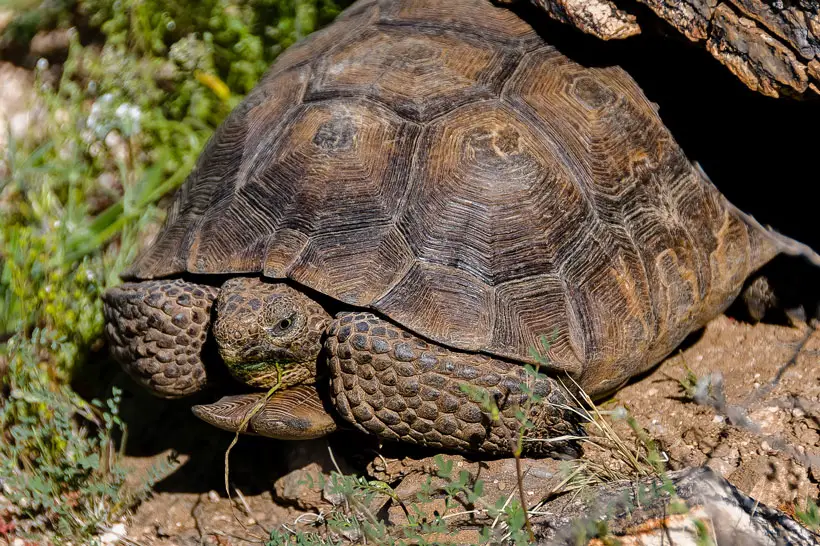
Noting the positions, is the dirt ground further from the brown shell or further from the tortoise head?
the tortoise head

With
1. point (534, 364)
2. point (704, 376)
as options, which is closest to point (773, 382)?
point (704, 376)

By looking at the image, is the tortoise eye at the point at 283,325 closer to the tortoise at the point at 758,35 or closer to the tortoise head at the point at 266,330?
the tortoise head at the point at 266,330

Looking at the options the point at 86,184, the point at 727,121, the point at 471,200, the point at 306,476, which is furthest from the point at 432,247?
the point at 86,184

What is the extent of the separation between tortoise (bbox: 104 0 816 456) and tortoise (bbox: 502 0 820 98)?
38cm

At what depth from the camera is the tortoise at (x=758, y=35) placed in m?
2.83

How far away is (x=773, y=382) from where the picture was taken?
325cm

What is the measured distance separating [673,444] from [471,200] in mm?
1181

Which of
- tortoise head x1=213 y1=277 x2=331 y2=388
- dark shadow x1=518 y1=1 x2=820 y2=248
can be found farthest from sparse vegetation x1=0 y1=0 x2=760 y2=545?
dark shadow x1=518 y1=1 x2=820 y2=248

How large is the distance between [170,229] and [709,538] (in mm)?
2297

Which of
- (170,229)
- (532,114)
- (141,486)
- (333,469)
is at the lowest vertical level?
(141,486)

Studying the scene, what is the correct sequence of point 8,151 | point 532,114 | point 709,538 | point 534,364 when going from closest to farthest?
point 709,538 < point 534,364 < point 532,114 < point 8,151

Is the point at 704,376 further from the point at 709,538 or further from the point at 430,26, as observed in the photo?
the point at 430,26

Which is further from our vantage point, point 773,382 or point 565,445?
point 773,382

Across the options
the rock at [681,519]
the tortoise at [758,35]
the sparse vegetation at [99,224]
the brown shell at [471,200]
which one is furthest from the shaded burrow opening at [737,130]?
the rock at [681,519]
